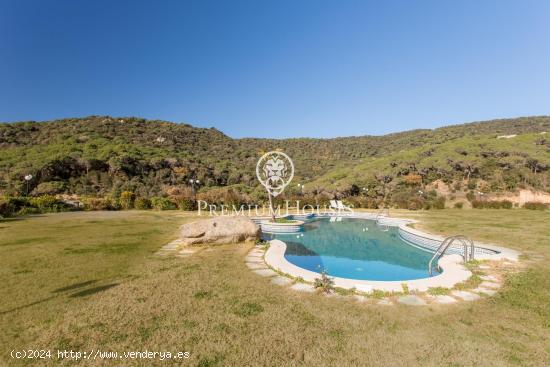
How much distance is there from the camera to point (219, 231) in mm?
7711

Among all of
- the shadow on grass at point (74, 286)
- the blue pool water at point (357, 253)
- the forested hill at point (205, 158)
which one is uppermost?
the forested hill at point (205, 158)

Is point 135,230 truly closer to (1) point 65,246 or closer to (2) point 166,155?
(1) point 65,246

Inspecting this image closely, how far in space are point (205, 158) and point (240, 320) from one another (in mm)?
34955

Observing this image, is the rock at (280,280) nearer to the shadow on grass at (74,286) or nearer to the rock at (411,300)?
the rock at (411,300)

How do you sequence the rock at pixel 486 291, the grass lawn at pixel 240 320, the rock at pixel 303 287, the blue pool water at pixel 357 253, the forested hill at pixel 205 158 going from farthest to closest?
the forested hill at pixel 205 158, the blue pool water at pixel 357 253, the rock at pixel 303 287, the rock at pixel 486 291, the grass lawn at pixel 240 320

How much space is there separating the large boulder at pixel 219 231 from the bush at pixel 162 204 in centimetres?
1059

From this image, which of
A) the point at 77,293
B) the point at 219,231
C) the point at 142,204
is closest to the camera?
the point at 77,293

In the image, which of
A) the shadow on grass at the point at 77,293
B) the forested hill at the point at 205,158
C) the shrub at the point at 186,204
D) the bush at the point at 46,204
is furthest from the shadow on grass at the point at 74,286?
the forested hill at the point at 205,158

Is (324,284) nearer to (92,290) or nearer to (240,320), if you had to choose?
(240,320)

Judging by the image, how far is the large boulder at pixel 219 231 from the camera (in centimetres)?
755

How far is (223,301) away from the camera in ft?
12.7

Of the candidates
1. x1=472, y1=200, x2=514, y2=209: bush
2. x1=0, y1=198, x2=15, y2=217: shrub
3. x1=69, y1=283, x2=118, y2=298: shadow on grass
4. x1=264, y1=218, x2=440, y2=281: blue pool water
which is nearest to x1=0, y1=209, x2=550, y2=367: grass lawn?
x1=69, y1=283, x2=118, y2=298: shadow on grass

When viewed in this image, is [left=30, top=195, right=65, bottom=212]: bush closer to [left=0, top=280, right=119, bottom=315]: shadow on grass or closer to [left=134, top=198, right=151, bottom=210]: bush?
[left=134, top=198, right=151, bottom=210]: bush

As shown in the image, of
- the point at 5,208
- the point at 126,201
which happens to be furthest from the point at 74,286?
the point at 126,201
